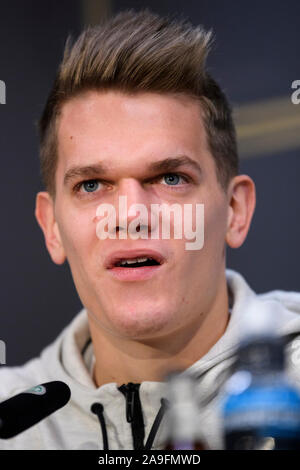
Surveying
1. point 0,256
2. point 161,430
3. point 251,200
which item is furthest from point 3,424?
point 0,256

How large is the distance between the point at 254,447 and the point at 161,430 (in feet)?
1.33

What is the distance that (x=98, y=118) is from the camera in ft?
3.37

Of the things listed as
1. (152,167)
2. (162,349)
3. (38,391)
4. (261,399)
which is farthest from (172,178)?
(261,399)

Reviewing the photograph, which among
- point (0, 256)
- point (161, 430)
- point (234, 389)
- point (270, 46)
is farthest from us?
point (0, 256)

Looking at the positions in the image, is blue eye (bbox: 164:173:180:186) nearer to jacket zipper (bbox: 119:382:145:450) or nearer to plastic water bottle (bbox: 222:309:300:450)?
jacket zipper (bbox: 119:382:145:450)

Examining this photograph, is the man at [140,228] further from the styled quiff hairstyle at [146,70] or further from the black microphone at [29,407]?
the black microphone at [29,407]

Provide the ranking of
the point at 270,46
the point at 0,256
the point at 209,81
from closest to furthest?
the point at 209,81, the point at 270,46, the point at 0,256

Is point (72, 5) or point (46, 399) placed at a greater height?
point (72, 5)

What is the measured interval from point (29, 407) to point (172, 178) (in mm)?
444

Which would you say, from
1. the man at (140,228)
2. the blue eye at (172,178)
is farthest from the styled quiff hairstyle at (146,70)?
the blue eye at (172,178)

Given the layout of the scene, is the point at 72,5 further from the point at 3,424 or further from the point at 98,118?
the point at 3,424

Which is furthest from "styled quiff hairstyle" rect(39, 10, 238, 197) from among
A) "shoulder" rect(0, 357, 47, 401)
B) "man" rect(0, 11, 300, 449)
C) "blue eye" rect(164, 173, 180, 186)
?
"shoulder" rect(0, 357, 47, 401)

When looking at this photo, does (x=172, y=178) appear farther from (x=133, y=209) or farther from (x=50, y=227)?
(x=50, y=227)

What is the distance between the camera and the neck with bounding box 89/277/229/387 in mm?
1059
